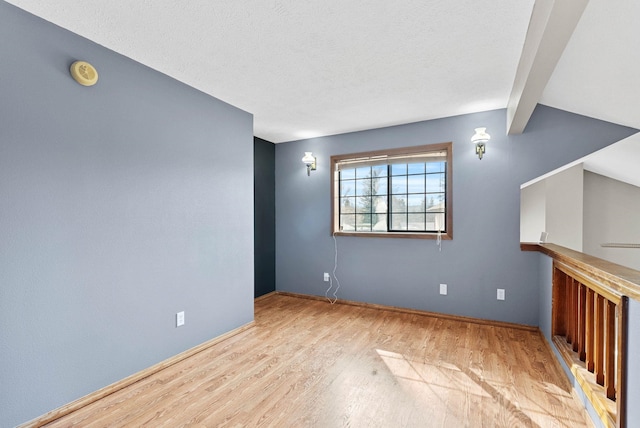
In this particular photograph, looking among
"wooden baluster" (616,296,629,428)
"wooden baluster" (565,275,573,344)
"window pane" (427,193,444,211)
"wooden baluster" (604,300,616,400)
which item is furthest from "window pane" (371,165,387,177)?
"wooden baluster" (616,296,629,428)

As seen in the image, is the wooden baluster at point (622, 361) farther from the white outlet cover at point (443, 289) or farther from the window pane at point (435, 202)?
the window pane at point (435, 202)

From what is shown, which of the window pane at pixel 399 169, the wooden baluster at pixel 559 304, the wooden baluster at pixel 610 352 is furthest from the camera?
the window pane at pixel 399 169

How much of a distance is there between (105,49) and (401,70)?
217 cm

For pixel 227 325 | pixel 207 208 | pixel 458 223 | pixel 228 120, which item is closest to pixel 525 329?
pixel 458 223

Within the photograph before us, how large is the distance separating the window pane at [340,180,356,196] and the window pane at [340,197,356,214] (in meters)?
0.09

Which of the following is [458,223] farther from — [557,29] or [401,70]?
[557,29]

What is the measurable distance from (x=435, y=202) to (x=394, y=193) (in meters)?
0.53

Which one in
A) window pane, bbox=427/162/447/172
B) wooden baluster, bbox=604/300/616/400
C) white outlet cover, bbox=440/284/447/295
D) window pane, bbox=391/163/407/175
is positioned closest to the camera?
wooden baluster, bbox=604/300/616/400

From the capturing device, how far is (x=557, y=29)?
1.49 meters

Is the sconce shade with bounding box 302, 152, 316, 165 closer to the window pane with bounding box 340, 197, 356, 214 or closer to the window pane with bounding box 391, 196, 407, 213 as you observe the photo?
the window pane with bounding box 340, 197, 356, 214

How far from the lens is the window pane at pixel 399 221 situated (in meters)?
3.97

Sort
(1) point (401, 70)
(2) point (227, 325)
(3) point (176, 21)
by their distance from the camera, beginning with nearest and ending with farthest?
(3) point (176, 21)
(1) point (401, 70)
(2) point (227, 325)

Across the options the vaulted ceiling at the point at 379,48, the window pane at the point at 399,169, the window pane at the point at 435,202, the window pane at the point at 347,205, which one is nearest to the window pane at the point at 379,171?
the window pane at the point at 399,169

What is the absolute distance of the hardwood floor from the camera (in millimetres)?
1833
